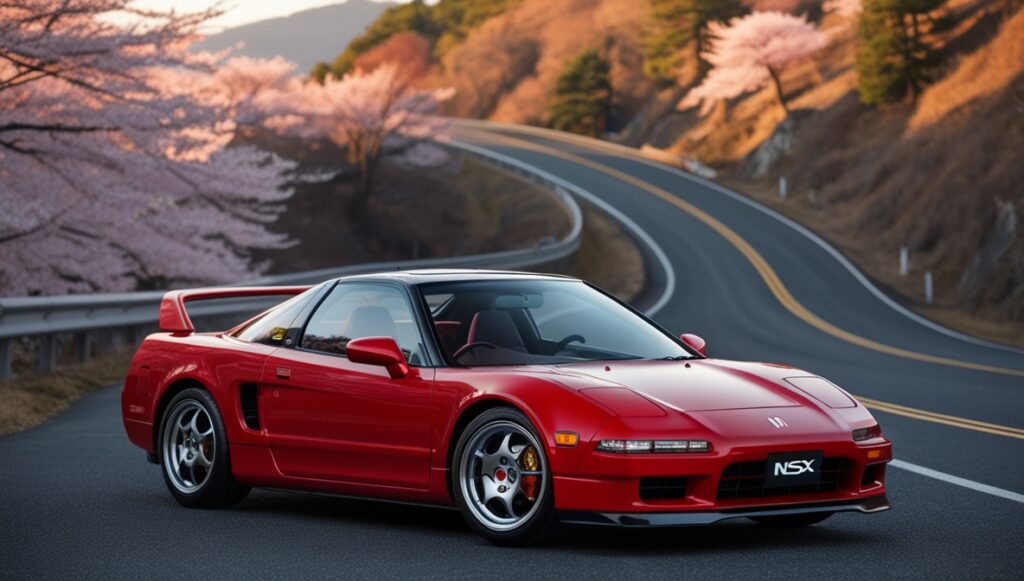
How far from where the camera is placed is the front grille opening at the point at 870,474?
740 cm

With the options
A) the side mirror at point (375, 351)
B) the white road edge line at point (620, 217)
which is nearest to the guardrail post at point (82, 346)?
the side mirror at point (375, 351)

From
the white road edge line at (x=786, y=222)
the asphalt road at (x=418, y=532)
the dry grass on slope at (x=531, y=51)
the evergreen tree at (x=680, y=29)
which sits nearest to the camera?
the asphalt road at (x=418, y=532)

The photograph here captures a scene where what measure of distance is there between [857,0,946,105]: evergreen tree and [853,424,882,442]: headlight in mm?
56186

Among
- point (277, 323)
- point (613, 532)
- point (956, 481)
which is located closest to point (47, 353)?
point (277, 323)

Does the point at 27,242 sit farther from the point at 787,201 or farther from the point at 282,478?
the point at 787,201

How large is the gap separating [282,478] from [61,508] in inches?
52.5

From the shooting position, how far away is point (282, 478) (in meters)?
8.41

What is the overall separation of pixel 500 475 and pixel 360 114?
5974 cm

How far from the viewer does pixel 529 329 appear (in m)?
8.16

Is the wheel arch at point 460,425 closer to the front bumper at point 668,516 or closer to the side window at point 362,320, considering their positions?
the side window at point 362,320

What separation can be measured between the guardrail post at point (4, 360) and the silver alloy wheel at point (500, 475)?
29.2 ft

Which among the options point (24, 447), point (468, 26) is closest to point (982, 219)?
point (24, 447)

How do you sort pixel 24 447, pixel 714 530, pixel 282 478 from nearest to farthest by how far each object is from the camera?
pixel 714 530 < pixel 282 478 < pixel 24 447

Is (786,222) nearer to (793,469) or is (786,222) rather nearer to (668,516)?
(793,469)
